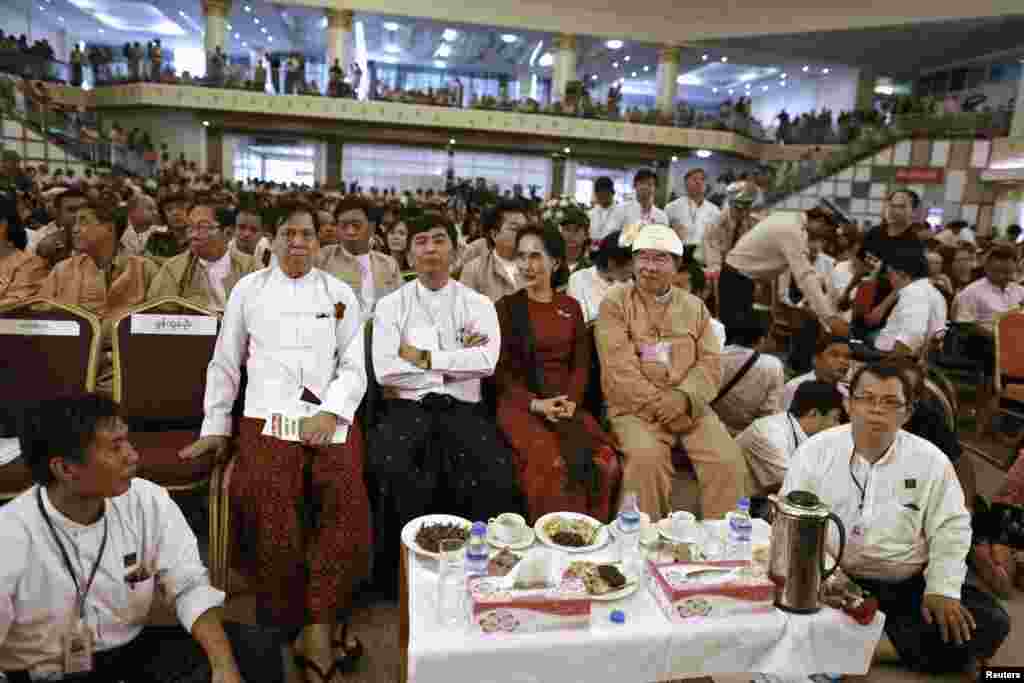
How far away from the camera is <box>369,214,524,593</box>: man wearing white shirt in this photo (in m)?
2.66

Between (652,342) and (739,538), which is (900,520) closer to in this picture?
(739,538)

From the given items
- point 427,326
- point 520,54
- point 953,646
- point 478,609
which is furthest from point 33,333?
point 520,54

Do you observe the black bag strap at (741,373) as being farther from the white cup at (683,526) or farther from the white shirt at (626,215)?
the white shirt at (626,215)

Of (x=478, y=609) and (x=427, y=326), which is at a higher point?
(x=427, y=326)

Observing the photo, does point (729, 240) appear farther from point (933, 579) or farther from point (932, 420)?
point (933, 579)

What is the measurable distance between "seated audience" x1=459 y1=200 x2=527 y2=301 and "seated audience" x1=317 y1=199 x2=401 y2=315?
0.49m

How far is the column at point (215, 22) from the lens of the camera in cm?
1797

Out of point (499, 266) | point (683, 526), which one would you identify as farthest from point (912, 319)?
point (683, 526)

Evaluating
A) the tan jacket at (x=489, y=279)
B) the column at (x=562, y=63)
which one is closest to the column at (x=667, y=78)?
the column at (x=562, y=63)

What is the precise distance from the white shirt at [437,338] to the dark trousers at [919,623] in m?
1.65

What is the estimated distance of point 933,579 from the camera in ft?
6.82

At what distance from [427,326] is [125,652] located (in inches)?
66.1

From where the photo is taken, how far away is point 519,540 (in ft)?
6.55

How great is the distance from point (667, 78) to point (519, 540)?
19.7 metres
